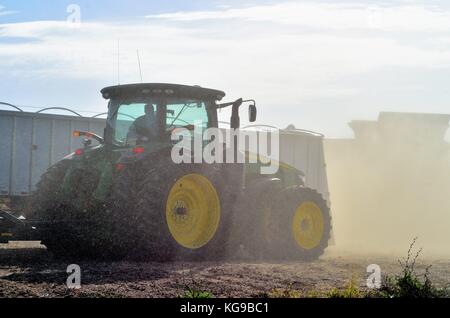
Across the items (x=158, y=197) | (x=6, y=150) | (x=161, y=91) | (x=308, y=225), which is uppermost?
(x=161, y=91)

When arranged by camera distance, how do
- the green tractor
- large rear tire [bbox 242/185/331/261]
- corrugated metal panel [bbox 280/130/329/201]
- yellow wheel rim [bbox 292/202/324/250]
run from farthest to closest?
corrugated metal panel [bbox 280/130/329/201], yellow wheel rim [bbox 292/202/324/250], large rear tire [bbox 242/185/331/261], the green tractor

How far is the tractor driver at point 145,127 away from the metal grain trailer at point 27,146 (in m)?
3.89

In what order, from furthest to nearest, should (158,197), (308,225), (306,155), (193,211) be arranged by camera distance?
1. (306,155)
2. (308,225)
3. (193,211)
4. (158,197)

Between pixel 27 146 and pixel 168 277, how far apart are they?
21.4ft

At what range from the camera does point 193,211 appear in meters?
9.87

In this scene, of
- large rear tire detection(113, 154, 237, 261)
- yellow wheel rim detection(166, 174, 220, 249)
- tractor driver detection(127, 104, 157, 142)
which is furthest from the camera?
tractor driver detection(127, 104, 157, 142)

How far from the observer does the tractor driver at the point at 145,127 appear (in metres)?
9.84

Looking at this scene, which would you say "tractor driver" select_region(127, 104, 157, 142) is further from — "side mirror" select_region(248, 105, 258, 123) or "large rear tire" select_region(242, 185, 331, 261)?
"large rear tire" select_region(242, 185, 331, 261)

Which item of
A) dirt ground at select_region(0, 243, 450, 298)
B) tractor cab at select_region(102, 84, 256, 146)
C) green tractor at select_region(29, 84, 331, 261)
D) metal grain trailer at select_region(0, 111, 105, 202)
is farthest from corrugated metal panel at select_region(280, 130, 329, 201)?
dirt ground at select_region(0, 243, 450, 298)

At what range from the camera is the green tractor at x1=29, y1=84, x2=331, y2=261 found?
904cm

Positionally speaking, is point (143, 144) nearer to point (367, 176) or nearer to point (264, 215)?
point (264, 215)

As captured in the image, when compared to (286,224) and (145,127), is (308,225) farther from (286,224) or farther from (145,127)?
(145,127)

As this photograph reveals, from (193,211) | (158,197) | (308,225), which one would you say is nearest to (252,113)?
(193,211)

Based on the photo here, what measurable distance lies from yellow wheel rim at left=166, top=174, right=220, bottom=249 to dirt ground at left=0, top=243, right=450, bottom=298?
A: 626 mm
